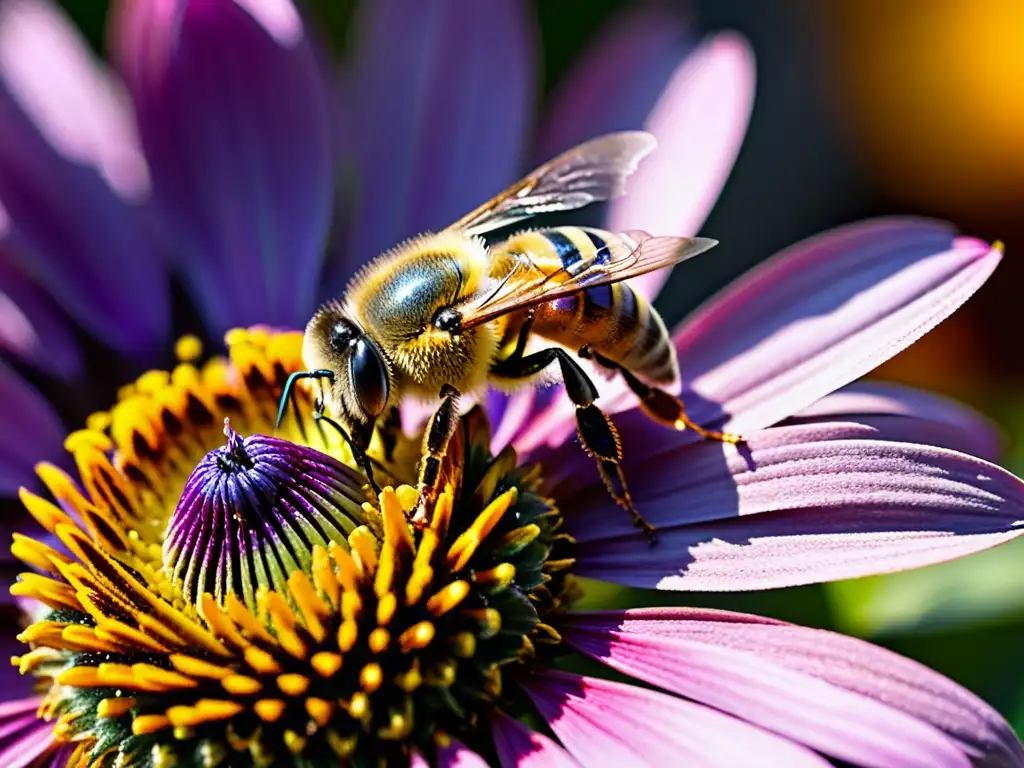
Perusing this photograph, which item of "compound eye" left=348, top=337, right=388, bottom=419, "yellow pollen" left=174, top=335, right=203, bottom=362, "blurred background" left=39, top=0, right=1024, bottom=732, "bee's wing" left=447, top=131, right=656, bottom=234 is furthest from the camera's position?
"blurred background" left=39, top=0, right=1024, bottom=732

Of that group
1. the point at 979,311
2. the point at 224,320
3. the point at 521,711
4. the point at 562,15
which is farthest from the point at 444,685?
the point at 979,311

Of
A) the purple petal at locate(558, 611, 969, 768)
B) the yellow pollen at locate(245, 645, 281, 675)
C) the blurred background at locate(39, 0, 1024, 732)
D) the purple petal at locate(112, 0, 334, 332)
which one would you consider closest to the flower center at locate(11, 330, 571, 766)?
the yellow pollen at locate(245, 645, 281, 675)

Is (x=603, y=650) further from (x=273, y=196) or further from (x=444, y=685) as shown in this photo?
(x=273, y=196)

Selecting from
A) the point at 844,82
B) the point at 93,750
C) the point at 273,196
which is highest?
the point at 273,196

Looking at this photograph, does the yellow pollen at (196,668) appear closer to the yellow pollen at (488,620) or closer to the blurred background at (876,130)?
the yellow pollen at (488,620)

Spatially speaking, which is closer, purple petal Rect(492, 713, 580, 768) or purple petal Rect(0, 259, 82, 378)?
purple petal Rect(492, 713, 580, 768)

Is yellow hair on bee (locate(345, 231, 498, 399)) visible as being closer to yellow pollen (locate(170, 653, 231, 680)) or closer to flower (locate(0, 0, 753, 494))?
yellow pollen (locate(170, 653, 231, 680))
